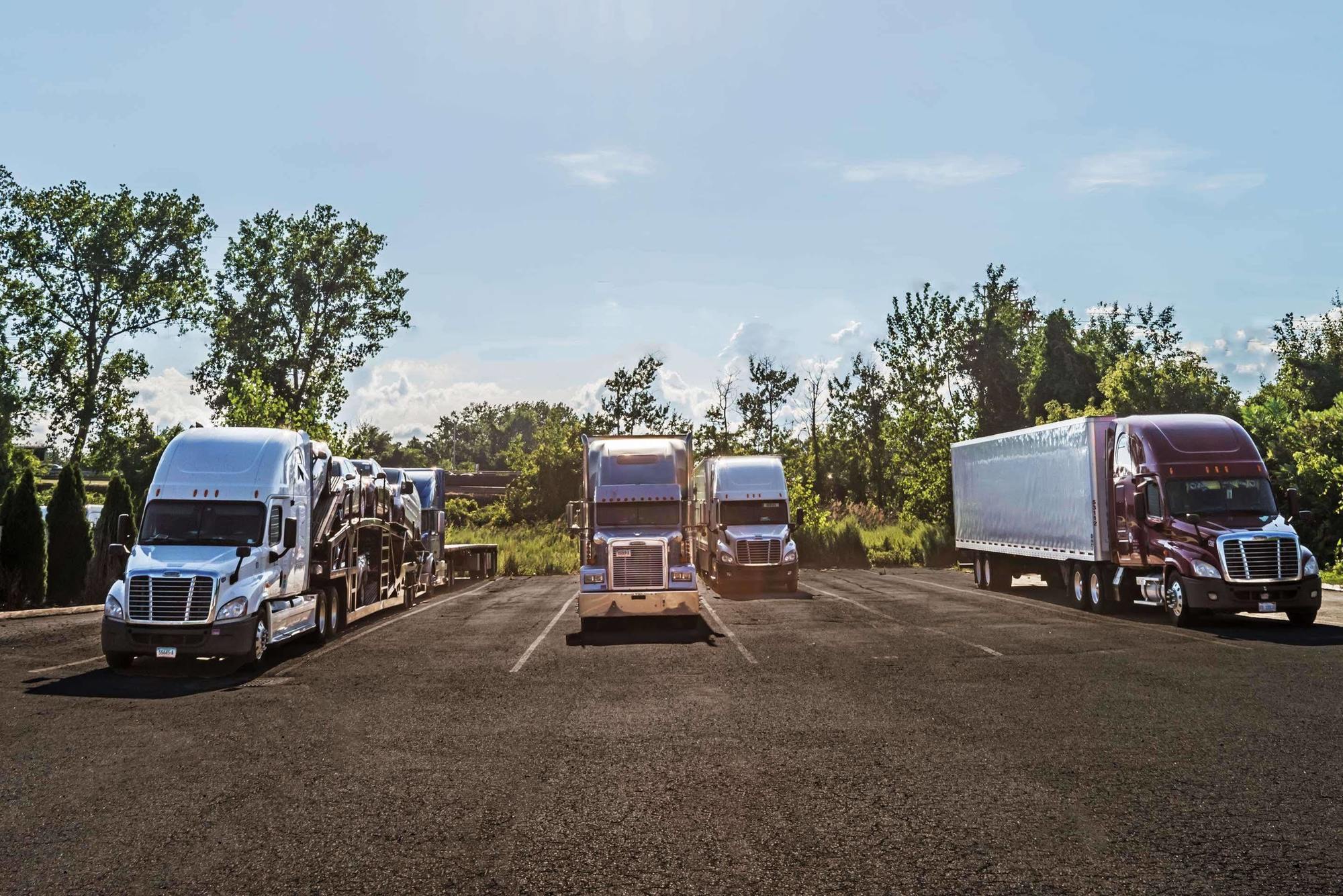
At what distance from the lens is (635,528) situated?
23016 mm

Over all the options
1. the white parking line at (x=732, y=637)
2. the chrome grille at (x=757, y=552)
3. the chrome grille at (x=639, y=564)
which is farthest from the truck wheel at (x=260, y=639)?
the chrome grille at (x=757, y=552)

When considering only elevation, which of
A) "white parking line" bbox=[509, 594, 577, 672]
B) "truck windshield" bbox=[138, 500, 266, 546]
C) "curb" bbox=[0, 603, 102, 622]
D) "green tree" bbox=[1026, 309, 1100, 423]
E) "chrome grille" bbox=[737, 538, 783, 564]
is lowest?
"white parking line" bbox=[509, 594, 577, 672]

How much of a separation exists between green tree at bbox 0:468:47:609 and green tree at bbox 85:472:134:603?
1.89 meters

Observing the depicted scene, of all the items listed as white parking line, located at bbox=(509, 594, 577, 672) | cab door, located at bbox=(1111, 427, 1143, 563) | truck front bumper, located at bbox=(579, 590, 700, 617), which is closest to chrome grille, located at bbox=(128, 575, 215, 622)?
white parking line, located at bbox=(509, 594, 577, 672)

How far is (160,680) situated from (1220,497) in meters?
19.3

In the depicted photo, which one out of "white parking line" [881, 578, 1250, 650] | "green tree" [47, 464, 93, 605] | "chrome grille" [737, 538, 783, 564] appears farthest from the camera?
"chrome grille" [737, 538, 783, 564]

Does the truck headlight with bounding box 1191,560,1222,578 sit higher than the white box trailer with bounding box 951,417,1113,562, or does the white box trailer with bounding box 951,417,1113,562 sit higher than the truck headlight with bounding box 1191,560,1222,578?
the white box trailer with bounding box 951,417,1113,562

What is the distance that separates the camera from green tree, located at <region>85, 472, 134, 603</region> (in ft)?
98.2

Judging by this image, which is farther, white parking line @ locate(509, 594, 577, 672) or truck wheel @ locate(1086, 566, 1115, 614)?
truck wheel @ locate(1086, 566, 1115, 614)

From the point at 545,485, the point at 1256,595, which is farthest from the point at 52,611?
the point at 545,485

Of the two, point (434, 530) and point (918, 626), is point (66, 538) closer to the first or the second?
point (434, 530)

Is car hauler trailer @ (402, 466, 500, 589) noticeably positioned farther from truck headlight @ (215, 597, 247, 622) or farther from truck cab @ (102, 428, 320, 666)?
truck headlight @ (215, 597, 247, 622)

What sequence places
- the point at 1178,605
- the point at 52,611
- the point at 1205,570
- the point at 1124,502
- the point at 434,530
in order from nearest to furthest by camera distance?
the point at 1205,570
the point at 1178,605
the point at 1124,502
the point at 52,611
the point at 434,530

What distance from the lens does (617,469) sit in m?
23.9
